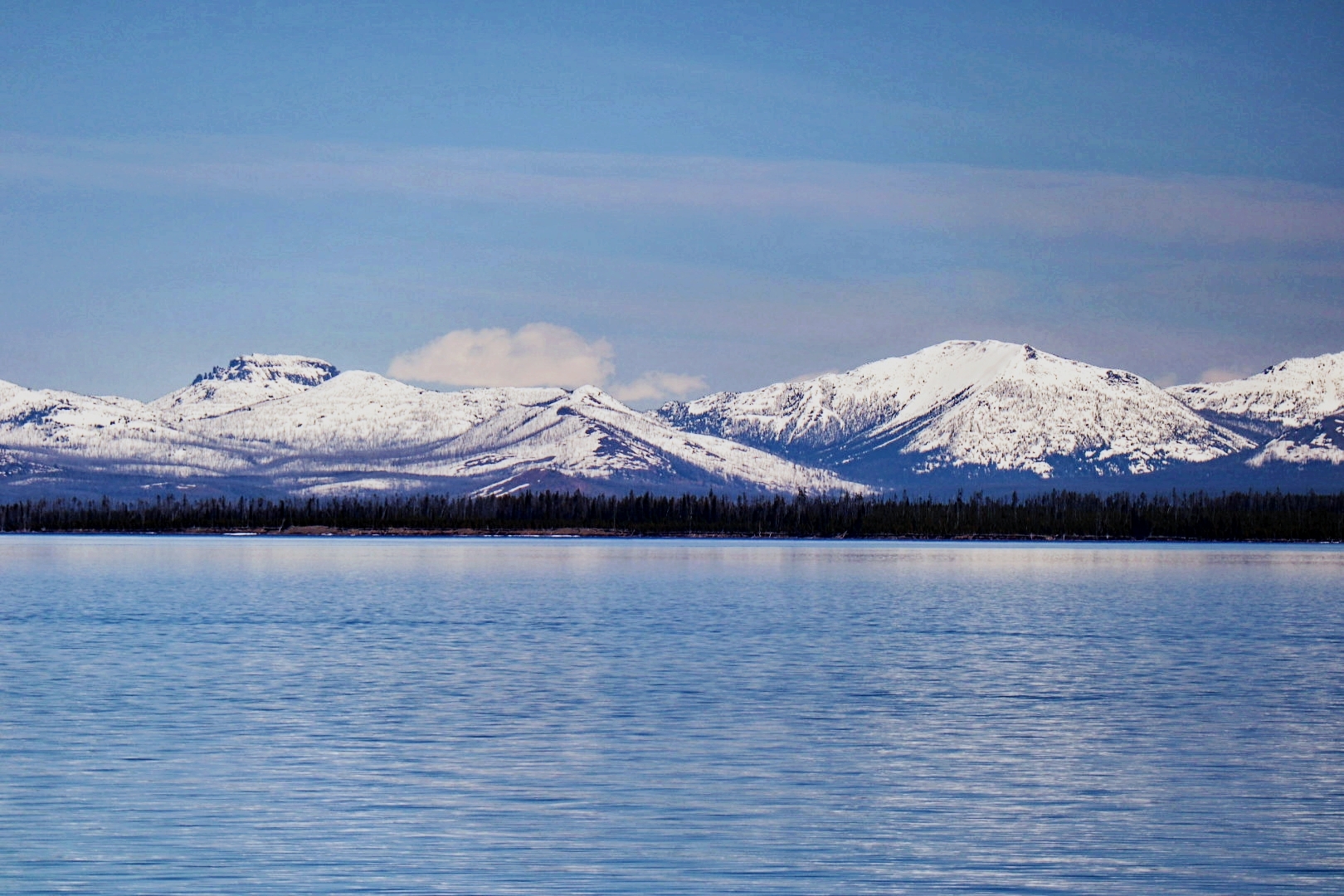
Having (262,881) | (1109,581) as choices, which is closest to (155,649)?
(262,881)

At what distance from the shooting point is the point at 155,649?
55.5 metres

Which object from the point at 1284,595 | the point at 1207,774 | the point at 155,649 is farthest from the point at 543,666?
the point at 1284,595

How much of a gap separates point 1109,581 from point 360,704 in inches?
3866

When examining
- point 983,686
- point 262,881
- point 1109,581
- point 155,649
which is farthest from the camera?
point 1109,581

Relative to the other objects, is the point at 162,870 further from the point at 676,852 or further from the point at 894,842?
the point at 894,842

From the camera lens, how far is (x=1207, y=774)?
1208 inches

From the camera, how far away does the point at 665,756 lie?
106 ft

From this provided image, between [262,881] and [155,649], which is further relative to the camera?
[155,649]

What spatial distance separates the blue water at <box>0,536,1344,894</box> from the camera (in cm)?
2275

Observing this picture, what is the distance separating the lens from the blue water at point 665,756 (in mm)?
22750

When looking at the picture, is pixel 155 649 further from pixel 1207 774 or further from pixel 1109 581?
pixel 1109 581

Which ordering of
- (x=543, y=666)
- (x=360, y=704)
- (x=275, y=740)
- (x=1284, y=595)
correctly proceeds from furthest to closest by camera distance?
(x=1284, y=595)
(x=543, y=666)
(x=360, y=704)
(x=275, y=740)

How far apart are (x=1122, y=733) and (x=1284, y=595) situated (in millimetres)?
71916

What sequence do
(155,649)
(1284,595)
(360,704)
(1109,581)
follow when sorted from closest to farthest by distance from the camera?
(360,704) → (155,649) → (1284,595) → (1109,581)
